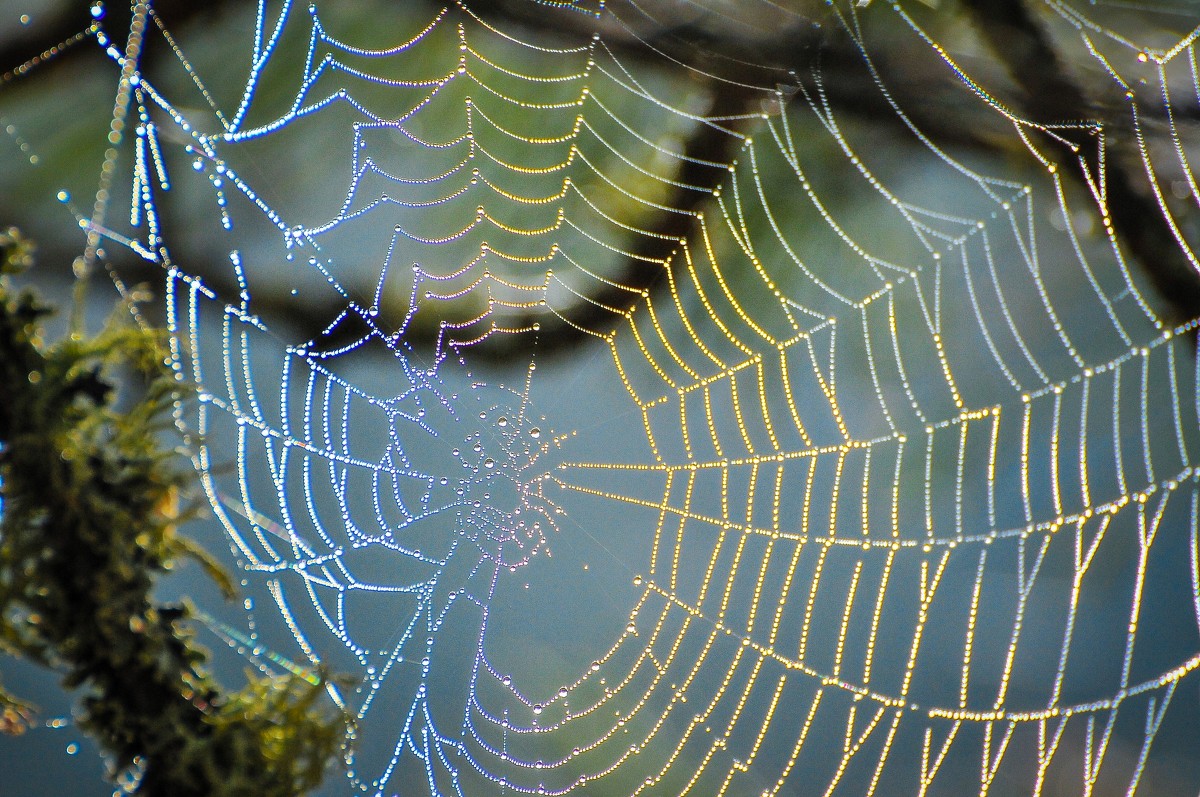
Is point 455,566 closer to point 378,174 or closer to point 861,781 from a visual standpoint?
point 378,174

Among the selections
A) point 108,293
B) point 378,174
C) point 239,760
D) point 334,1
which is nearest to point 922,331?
point 378,174

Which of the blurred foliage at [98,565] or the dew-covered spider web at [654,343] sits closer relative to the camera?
the blurred foliage at [98,565]

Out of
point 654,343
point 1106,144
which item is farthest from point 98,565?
point 654,343

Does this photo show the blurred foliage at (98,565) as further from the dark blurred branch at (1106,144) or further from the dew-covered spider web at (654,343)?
the dark blurred branch at (1106,144)

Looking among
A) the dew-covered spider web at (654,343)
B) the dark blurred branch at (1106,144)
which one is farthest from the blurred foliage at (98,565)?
the dark blurred branch at (1106,144)

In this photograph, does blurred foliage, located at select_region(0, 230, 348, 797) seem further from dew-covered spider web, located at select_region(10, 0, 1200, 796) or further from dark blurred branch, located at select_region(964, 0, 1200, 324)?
dark blurred branch, located at select_region(964, 0, 1200, 324)

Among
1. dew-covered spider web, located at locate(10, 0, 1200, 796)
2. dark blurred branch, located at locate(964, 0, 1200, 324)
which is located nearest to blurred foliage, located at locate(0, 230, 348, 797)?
dew-covered spider web, located at locate(10, 0, 1200, 796)
